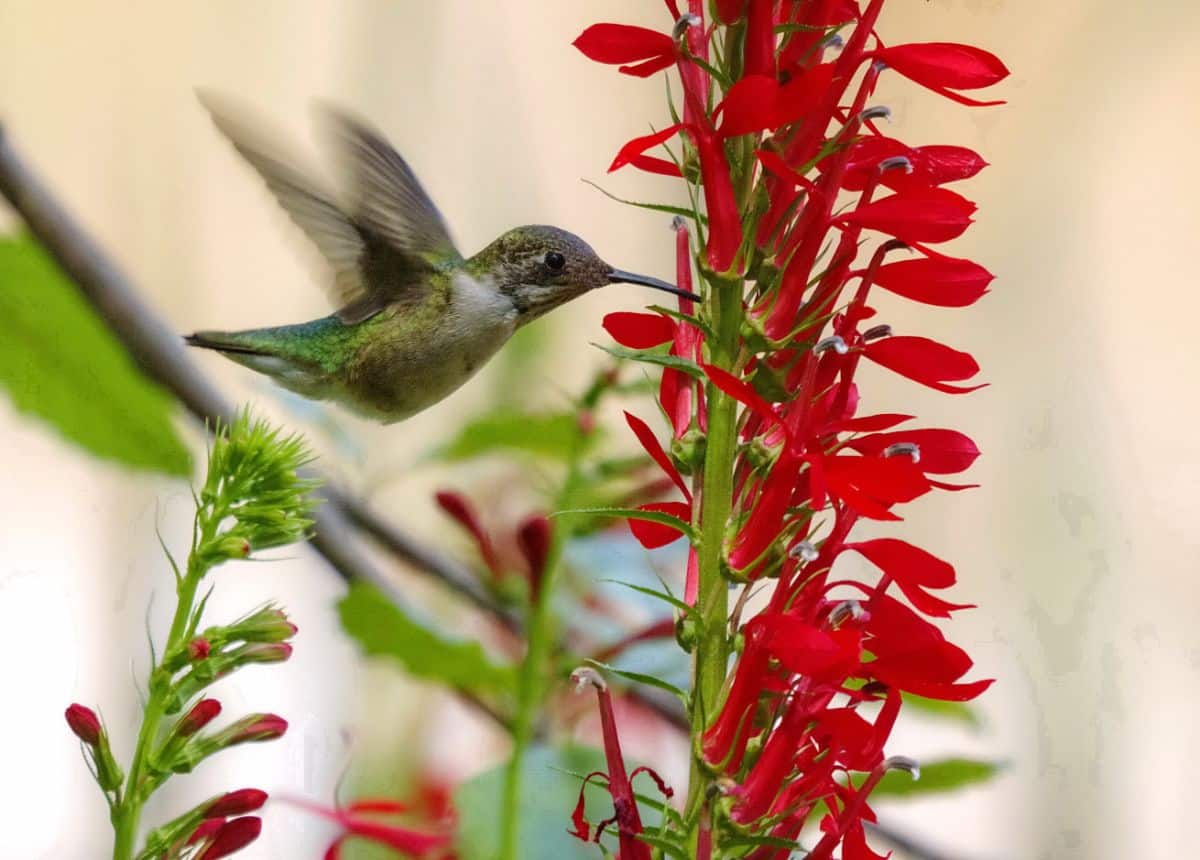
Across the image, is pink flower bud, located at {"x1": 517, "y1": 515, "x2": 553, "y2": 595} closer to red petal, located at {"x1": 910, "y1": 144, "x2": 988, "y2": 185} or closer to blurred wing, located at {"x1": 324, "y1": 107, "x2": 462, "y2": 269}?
blurred wing, located at {"x1": 324, "y1": 107, "x2": 462, "y2": 269}

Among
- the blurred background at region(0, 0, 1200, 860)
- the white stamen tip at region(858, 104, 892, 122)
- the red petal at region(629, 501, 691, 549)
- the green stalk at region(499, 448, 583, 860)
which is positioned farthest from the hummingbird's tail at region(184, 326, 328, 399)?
the blurred background at region(0, 0, 1200, 860)

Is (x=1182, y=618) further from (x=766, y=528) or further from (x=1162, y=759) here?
(x=766, y=528)

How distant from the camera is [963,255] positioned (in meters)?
2.32

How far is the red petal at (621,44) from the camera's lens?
1.76 feet

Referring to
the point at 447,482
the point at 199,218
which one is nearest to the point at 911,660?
the point at 447,482

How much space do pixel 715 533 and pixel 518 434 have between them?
1.74 feet

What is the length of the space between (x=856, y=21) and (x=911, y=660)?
0.91 ft

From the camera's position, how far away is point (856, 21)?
1.82 feet

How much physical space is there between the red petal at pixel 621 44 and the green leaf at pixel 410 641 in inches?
17.9

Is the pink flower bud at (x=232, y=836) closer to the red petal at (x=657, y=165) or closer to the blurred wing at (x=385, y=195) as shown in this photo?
the red petal at (x=657, y=165)

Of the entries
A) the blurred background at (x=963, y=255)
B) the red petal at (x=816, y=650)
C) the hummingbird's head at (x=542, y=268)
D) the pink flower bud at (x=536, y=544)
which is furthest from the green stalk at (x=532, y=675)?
the blurred background at (x=963, y=255)

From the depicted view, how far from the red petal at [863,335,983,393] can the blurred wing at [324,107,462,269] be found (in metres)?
0.55

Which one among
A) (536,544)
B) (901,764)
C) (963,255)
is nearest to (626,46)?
(901,764)

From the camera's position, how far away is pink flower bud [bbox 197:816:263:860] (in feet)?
1.80
